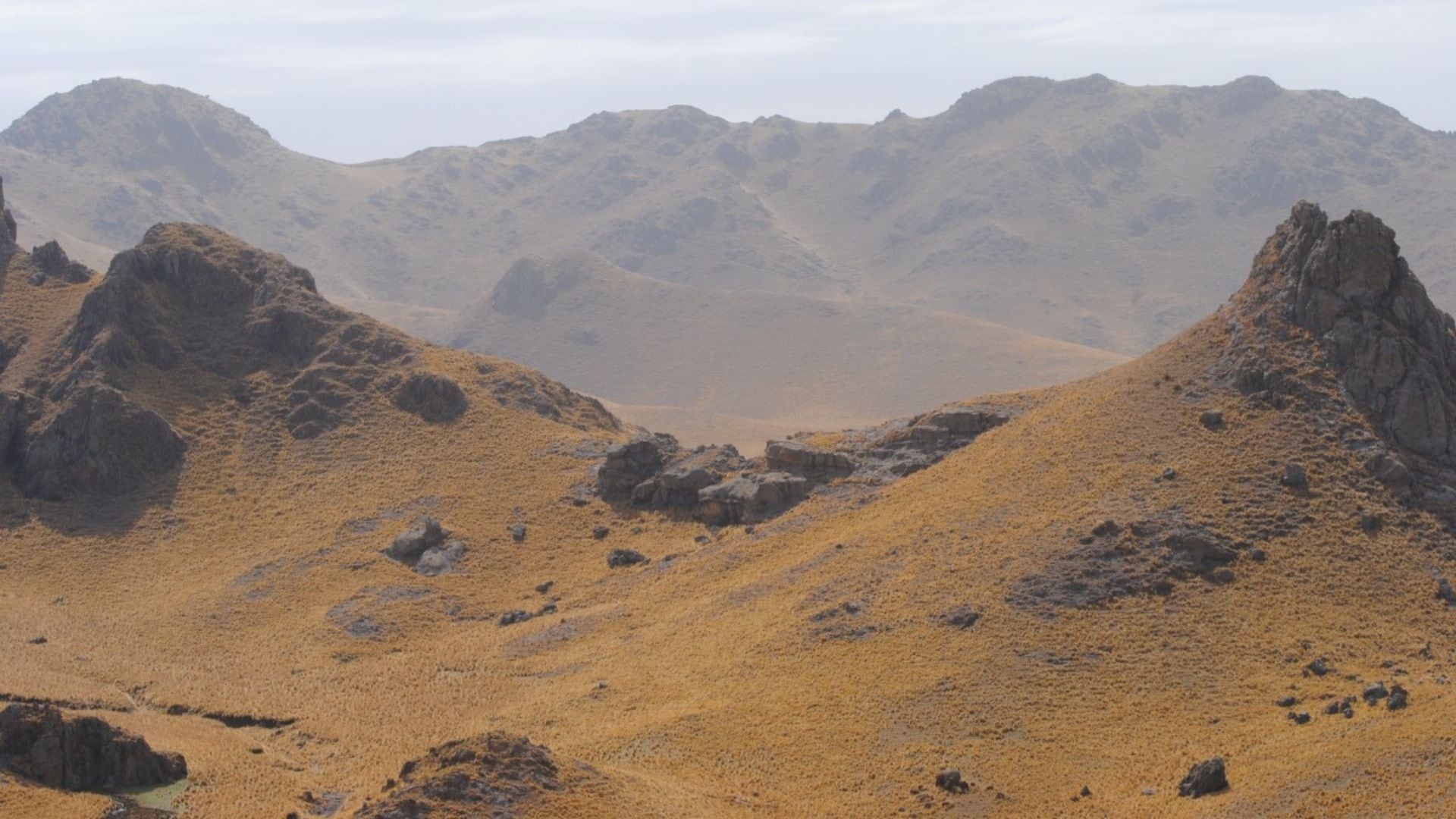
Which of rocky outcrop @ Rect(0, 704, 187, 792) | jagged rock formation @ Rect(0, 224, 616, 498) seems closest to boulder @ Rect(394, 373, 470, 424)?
jagged rock formation @ Rect(0, 224, 616, 498)

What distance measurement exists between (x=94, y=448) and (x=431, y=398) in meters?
21.5

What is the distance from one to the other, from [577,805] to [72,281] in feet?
287

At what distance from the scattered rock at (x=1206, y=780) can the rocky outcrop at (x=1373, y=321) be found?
1074 inches

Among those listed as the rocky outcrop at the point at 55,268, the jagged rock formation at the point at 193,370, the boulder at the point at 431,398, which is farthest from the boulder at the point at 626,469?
the rocky outcrop at the point at 55,268

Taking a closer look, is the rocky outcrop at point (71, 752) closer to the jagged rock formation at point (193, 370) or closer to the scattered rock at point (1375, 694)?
the scattered rock at point (1375, 694)

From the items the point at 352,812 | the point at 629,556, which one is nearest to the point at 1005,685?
the point at 352,812

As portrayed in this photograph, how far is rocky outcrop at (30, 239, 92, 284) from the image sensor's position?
408 ft

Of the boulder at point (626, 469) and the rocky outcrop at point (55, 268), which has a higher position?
the rocky outcrop at point (55, 268)

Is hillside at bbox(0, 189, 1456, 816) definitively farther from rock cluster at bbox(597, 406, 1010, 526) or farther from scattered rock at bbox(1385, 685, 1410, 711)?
scattered rock at bbox(1385, 685, 1410, 711)

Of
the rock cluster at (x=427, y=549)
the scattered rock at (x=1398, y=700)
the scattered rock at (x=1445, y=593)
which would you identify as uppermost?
the scattered rock at (x=1445, y=593)

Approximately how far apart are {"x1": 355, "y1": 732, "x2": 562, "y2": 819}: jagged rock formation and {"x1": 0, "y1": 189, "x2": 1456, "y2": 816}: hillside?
0.15m

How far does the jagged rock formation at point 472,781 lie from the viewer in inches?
2020

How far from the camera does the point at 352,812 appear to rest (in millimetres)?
53438

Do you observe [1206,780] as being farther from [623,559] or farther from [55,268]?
[55,268]
